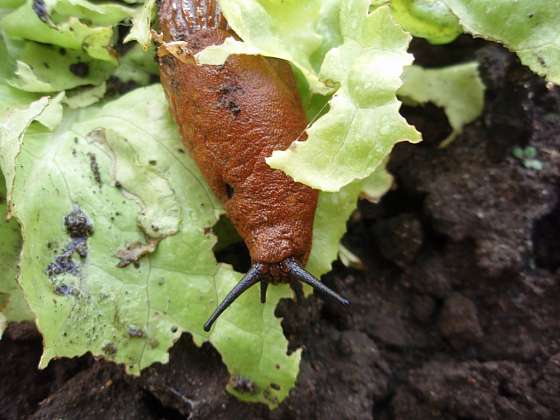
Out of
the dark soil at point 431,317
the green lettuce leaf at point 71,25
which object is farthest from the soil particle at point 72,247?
the green lettuce leaf at point 71,25

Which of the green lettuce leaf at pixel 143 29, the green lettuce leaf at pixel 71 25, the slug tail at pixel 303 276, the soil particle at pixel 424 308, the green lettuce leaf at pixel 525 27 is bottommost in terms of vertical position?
the soil particle at pixel 424 308

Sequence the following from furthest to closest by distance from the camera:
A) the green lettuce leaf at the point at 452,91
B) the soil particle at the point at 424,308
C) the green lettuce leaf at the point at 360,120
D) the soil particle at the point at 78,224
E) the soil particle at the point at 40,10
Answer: the green lettuce leaf at the point at 452,91 → the soil particle at the point at 424,308 → the soil particle at the point at 40,10 → the soil particle at the point at 78,224 → the green lettuce leaf at the point at 360,120

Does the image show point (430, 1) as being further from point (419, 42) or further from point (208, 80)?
point (208, 80)

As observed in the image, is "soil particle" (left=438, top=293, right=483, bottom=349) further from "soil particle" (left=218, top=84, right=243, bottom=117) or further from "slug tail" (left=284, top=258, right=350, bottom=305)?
"soil particle" (left=218, top=84, right=243, bottom=117)

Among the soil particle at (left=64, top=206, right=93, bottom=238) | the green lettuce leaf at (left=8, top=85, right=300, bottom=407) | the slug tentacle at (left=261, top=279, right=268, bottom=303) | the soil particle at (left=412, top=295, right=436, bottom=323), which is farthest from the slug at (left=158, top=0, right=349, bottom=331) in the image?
the soil particle at (left=412, top=295, right=436, bottom=323)

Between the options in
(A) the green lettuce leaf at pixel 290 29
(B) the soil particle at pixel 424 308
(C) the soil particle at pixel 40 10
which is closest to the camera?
(A) the green lettuce leaf at pixel 290 29

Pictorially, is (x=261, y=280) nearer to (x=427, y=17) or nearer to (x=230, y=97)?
(x=230, y=97)

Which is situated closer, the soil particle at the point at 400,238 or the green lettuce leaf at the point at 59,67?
the green lettuce leaf at the point at 59,67

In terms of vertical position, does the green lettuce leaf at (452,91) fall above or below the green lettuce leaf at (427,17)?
below

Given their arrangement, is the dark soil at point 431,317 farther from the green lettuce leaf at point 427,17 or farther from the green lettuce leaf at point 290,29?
the green lettuce leaf at point 290,29
